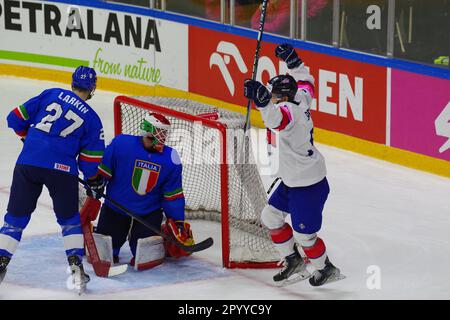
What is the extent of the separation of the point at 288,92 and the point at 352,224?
1818mm

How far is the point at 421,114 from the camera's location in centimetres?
903

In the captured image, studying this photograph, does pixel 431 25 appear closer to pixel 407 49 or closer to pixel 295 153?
pixel 407 49

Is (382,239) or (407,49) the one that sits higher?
(407,49)

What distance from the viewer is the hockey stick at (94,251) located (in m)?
6.49

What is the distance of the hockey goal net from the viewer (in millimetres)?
6746

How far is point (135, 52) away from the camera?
11.8m

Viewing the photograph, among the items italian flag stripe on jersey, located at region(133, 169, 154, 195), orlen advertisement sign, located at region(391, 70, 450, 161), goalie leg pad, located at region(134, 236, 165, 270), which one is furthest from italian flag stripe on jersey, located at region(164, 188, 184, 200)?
orlen advertisement sign, located at region(391, 70, 450, 161)

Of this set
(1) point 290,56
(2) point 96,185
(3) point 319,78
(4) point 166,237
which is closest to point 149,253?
(4) point 166,237

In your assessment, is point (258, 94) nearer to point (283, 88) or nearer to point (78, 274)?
point (283, 88)

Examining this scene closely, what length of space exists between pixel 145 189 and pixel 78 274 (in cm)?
75

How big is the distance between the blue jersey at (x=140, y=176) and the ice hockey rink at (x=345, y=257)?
1.25 feet

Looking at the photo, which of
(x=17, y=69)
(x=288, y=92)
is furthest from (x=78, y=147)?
(x=17, y=69)

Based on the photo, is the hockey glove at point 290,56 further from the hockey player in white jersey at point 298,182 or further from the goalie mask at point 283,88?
the goalie mask at point 283,88

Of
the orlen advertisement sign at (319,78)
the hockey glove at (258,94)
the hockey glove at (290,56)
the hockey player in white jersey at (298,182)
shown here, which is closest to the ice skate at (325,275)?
the hockey player in white jersey at (298,182)
